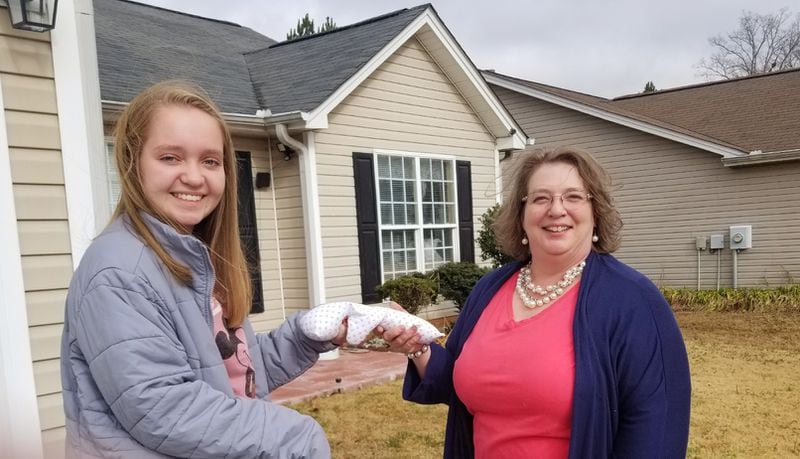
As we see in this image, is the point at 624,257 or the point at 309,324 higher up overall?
the point at 309,324

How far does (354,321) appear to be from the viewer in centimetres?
185

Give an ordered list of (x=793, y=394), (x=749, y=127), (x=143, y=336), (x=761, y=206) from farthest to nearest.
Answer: (x=749, y=127)
(x=761, y=206)
(x=793, y=394)
(x=143, y=336)

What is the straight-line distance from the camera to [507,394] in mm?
1742

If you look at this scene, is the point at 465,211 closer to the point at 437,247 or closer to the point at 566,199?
the point at 437,247

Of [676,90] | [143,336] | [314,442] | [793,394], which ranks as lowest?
[793,394]

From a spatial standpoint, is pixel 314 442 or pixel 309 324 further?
pixel 309 324

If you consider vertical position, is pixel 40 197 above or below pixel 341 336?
above

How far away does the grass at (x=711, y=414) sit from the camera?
4.08m

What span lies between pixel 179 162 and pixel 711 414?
16.1 ft

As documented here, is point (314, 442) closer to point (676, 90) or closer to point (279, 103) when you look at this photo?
point (279, 103)

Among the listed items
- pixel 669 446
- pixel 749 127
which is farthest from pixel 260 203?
pixel 749 127

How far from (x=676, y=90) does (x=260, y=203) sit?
13.2 metres

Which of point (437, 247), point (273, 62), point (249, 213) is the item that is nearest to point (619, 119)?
point (437, 247)

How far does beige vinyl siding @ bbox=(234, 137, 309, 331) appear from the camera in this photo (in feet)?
22.9
